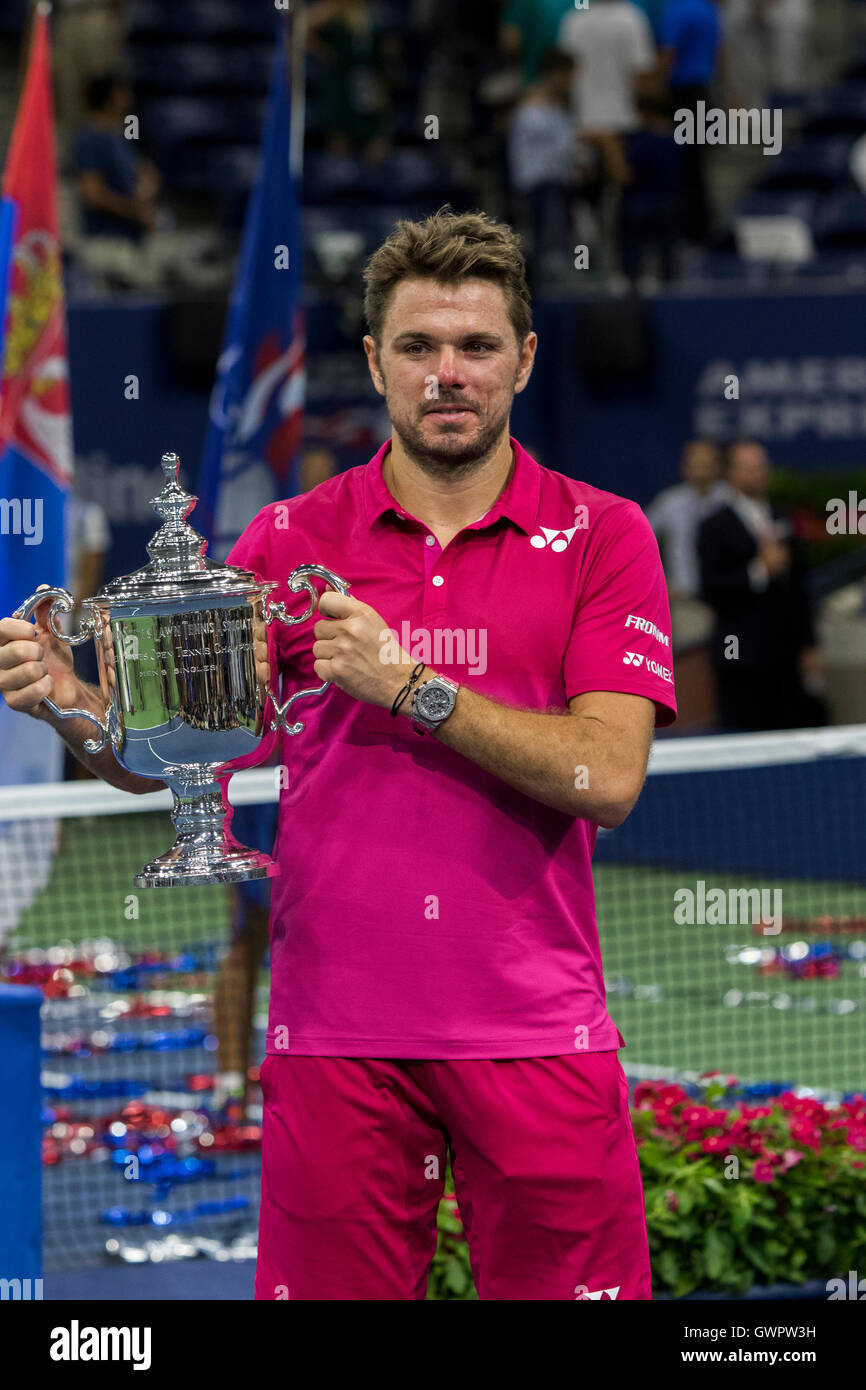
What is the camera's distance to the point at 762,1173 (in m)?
4.55

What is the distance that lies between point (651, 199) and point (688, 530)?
246 cm

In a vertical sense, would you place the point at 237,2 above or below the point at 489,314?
above

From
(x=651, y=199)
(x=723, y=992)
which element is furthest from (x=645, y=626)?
(x=651, y=199)

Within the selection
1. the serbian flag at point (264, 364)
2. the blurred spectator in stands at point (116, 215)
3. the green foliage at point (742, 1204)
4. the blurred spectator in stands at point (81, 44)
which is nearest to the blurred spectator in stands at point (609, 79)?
the blurred spectator in stands at point (116, 215)

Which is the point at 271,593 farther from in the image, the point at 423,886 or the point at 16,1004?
the point at 16,1004

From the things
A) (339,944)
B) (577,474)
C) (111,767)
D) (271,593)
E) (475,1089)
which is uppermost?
(577,474)

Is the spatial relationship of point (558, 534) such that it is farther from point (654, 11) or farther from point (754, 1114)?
point (654, 11)

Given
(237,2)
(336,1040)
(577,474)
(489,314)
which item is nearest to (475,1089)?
(336,1040)

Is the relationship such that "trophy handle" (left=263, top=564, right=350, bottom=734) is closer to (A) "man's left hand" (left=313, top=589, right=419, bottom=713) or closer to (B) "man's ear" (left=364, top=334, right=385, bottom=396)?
(A) "man's left hand" (left=313, top=589, right=419, bottom=713)

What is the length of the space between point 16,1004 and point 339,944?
980 mm

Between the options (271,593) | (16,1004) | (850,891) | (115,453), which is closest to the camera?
(271,593)

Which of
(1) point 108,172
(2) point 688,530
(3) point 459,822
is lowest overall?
(3) point 459,822

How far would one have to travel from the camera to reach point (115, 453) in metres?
12.4

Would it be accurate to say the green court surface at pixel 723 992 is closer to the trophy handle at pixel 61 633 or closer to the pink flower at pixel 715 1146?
the pink flower at pixel 715 1146
